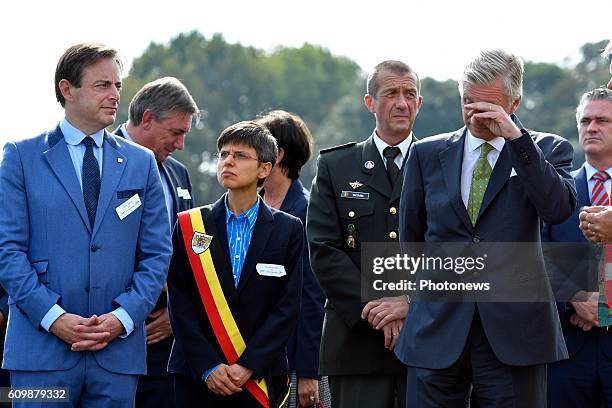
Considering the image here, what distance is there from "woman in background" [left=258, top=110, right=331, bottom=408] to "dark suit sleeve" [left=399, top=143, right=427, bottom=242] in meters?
1.74

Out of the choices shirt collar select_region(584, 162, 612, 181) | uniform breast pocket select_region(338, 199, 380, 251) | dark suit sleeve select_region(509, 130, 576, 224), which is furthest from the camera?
shirt collar select_region(584, 162, 612, 181)

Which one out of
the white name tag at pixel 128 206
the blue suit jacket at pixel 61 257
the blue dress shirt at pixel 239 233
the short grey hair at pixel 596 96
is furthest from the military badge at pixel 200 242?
the short grey hair at pixel 596 96

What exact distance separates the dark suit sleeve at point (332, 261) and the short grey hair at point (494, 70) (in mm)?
1463

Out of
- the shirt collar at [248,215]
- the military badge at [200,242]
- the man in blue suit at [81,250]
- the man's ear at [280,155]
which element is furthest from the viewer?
the man's ear at [280,155]

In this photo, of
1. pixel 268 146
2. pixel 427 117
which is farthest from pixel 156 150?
pixel 427 117

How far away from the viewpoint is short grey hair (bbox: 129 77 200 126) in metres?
9.21

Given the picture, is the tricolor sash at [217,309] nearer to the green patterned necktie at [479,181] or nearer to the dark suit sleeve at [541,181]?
the green patterned necktie at [479,181]

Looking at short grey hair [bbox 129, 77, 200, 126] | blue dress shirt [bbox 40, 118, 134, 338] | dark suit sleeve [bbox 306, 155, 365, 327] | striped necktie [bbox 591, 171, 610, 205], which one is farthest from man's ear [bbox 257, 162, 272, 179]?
striped necktie [bbox 591, 171, 610, 205]

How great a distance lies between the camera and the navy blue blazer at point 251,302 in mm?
7461

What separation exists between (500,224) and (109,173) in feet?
7.05

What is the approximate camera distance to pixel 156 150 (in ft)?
30.1

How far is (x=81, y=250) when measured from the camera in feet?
23.1

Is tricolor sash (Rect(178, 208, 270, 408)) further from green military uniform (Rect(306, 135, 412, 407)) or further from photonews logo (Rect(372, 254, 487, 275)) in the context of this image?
photonews logo (Rect(372, 254, 487, 275))

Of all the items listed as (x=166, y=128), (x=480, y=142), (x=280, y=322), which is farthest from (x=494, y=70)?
(x=166, y=128)
